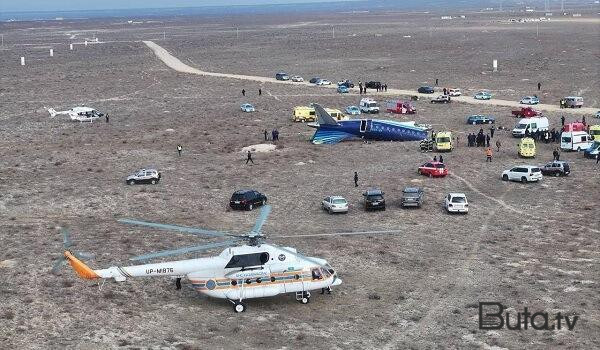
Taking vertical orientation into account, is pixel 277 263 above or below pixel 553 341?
above

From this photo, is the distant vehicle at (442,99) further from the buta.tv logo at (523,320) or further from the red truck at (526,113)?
the buta.tv logo at (523,320)

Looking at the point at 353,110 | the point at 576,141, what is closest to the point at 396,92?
the point at 353,110

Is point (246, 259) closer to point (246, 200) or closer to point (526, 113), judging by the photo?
point (246, 200)

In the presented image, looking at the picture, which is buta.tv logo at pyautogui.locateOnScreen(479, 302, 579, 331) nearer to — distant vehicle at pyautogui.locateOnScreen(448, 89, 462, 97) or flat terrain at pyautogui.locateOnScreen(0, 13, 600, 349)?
flat terrain at pyautogui.locateOnScreen(0, 13, 600, 349)

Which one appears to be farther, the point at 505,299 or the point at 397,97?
the point at 397,97

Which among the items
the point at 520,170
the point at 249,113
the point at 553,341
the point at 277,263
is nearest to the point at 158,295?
the point at 277,263

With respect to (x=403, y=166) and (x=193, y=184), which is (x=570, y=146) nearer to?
(x=403, y=166)
